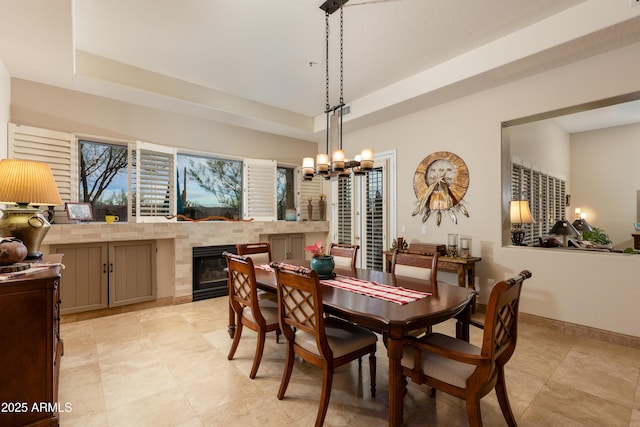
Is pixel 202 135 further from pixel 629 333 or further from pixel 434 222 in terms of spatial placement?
pixel 629 333

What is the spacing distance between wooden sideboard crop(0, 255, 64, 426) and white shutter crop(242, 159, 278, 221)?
3.70 m

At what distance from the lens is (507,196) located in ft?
12.6

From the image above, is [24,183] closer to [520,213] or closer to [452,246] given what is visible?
[452,246]

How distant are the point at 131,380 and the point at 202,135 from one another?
12.1 feet

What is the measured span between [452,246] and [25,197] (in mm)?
4379

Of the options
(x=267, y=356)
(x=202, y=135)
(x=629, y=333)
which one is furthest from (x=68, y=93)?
(x=629, y=333)

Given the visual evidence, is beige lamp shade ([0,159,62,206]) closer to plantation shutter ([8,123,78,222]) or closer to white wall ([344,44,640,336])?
plantation shutter ([8,123,78,222])

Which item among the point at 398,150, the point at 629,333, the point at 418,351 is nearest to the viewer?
the point at 418,351

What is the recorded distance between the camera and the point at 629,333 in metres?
2.98

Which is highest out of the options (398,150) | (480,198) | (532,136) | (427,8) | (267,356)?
(427,8)

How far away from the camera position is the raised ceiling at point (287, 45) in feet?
8.84

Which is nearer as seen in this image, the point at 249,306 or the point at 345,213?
the point at 249,306

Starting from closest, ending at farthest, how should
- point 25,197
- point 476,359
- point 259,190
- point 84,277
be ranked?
point 476,359
point 25,197
point 84,277
point 259,190

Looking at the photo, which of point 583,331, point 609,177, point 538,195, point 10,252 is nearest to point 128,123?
point 10,252
